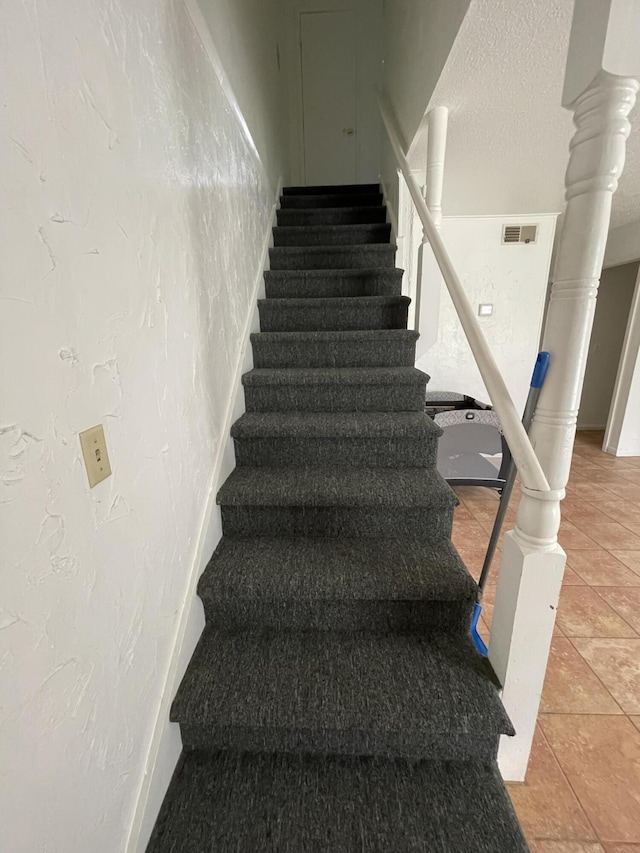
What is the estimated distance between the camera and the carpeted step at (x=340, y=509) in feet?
4.46

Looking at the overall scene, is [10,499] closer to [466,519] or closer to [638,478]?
[466,519]

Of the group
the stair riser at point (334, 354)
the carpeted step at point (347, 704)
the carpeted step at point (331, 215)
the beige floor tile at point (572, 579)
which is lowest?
the beige floor tile at point (572, 579)

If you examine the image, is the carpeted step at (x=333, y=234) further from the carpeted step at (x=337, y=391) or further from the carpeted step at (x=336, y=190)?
the carpeted step at (x=337, y=391)

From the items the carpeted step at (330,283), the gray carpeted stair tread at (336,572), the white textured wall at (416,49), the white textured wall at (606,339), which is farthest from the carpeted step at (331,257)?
the white textured wall at (606,339)

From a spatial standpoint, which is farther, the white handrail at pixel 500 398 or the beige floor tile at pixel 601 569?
the beige floor tile at pixel 601 569

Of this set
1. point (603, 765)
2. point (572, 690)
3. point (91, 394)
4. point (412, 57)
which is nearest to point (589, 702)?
point (572, 690)

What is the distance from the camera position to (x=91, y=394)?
68 cm

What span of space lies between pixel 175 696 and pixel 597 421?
5.91 meters

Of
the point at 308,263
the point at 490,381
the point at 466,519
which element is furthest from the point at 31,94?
the point at 466,519

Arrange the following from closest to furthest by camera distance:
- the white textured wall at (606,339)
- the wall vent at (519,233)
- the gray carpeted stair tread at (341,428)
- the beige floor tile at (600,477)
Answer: the gray carpeted stair tread at (341,428) < the beige floor tile at (600,477) < the wall vent at (519,233) < the white textured wall at (606,339)

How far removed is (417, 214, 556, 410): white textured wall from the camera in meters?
3.59

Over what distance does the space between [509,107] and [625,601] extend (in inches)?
95.8

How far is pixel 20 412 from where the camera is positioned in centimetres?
52

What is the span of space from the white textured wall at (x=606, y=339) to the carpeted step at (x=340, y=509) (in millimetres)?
4553
